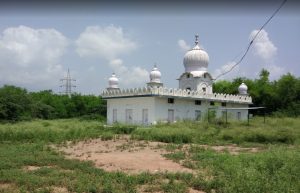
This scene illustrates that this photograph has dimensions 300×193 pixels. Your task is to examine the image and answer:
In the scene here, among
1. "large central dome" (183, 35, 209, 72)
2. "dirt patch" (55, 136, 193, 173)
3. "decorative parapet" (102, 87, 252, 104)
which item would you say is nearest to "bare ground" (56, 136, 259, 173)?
"dirt patch" (55, 136, 193, 173)

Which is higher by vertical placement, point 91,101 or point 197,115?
point 91,101

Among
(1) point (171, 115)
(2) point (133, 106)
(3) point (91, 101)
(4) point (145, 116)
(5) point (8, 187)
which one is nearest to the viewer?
(5) point (8, 187)

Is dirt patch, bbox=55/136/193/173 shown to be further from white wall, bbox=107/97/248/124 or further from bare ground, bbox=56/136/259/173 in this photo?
white wall, bbox=107/97/248/124

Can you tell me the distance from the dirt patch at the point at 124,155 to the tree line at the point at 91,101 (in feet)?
73.3

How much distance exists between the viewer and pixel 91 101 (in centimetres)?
5281

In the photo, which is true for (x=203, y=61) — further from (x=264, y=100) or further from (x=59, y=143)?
(x=59, y=143)

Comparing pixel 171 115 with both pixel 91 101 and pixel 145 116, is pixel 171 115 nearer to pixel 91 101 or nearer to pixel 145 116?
pixel 145 116

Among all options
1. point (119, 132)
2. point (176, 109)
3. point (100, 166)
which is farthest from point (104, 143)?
point (176, 109)

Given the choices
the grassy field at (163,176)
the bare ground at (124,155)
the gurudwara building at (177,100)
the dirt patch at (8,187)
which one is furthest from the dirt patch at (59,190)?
the gurudwara building at (177,100)

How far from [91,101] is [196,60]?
67.8 feet

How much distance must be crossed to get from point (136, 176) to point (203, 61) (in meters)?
28.9

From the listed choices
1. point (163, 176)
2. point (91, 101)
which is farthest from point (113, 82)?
point (163, 176)

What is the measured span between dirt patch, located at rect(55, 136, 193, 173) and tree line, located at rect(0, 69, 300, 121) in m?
22.3

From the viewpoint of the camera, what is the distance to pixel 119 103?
34.5 meters
